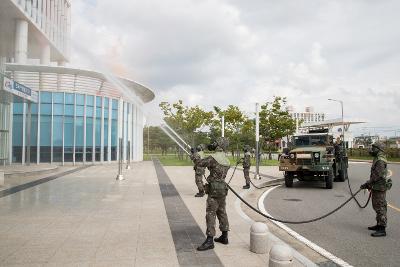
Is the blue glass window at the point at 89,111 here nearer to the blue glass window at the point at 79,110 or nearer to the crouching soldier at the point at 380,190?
the blue glass window at the point at 79,110

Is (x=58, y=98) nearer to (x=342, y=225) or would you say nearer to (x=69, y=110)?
(x=69, y=110)

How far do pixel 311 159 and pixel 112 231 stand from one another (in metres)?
9.73

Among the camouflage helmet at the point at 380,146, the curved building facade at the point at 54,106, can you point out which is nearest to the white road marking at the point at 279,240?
the camouflage helmet at the point at 380,146

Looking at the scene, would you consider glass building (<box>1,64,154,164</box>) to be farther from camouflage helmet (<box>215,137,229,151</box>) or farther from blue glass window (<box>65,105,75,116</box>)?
camouflage helmet (<box>215,137,229,151</box>)

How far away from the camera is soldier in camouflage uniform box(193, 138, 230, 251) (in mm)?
6117

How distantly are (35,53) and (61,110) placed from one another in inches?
558

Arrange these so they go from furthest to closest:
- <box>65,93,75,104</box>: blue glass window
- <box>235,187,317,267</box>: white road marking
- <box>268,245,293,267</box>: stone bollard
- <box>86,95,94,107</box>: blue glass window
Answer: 1. <box>86,95,94,107</box>: blue glass window
2. <box>65,93,75,104</box>: blue glass window
3. <box>235,187,317,267</box>: white road marking
4. <box>268,245,293,267</box>: stone bollard

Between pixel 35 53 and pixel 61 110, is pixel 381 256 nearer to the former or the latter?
pixel 61 110

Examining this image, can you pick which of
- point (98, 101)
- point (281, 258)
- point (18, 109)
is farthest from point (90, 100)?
point (281, 258)

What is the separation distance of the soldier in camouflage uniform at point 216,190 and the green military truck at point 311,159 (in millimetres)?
9044

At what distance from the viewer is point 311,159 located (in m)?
14.5

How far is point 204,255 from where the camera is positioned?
18.8 ft

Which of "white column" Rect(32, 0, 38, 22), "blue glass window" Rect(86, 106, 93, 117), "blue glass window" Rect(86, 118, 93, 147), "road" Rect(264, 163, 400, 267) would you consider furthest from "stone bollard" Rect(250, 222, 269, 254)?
"white column" Rect(32, 0, 38, 22)

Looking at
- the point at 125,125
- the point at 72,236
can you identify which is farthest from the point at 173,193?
the point at 125,125
